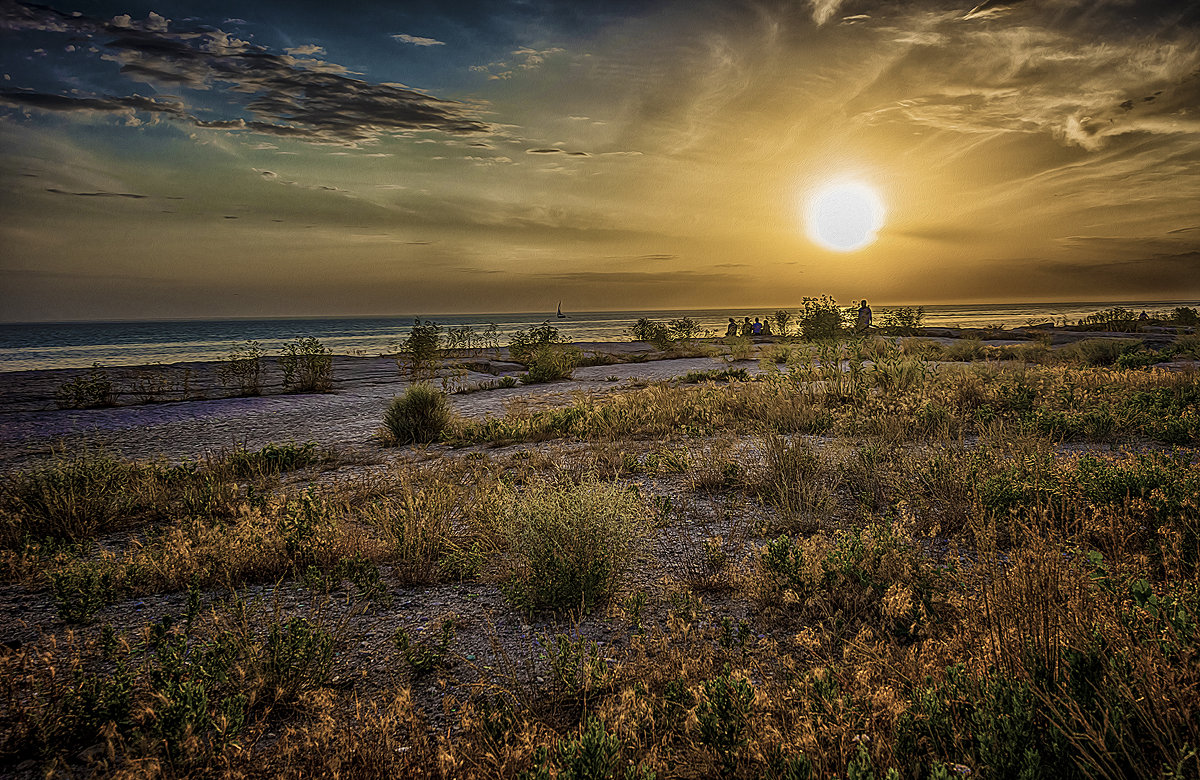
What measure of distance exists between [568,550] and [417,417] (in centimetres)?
690

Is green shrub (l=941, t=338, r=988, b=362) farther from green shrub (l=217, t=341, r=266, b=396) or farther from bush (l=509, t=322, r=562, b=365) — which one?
green shrub (l=217, t=341, r=266, b=396)

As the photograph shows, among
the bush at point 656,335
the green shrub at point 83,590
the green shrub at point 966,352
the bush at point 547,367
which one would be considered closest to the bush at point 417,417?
the green shrub at point 83,590

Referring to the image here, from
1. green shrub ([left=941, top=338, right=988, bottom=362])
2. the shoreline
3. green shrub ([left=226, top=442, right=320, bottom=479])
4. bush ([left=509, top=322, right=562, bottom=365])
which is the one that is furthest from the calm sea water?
green shrub ([left=226, top=442, right=320, bottom=479])

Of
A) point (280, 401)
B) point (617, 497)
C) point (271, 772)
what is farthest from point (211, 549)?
point (280, 401)

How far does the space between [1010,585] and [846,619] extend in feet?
2.83

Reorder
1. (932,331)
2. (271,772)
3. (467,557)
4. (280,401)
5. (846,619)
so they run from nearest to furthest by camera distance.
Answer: (271,772) → (846,619) → (467,557) → (280,401) → (932,331)

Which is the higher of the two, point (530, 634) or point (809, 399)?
point (809, 399)

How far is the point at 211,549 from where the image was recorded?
14.3 ft

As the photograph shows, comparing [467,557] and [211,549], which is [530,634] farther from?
[211,549]

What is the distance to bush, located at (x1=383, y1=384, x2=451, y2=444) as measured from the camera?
978 centimetres

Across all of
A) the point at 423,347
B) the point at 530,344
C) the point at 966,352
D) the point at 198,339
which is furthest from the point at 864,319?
the point at 198,339

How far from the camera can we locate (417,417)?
10031mm

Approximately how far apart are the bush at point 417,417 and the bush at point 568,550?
6008 mm

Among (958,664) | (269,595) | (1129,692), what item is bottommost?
(269,595)
